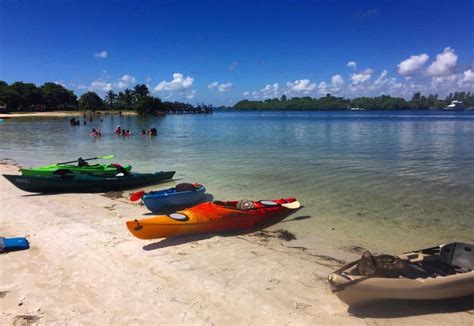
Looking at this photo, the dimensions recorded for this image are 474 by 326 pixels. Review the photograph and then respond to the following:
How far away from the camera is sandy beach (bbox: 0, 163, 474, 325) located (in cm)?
483

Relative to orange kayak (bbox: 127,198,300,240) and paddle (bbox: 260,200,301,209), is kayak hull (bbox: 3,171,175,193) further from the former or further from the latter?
paddle (bbox: 260,200,301,209)

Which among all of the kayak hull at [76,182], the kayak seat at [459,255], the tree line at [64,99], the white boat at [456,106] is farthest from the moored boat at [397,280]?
the white boat at [456,106]

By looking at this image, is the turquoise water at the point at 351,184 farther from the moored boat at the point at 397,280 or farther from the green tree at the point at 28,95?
the green tree at the point at 28,95

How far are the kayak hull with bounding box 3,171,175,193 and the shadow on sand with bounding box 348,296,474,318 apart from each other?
31.1 ft

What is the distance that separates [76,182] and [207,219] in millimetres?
6125

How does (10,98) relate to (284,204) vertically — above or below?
above

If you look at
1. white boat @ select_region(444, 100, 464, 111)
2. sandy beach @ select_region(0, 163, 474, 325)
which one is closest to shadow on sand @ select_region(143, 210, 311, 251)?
sandy beach @ select_region(0, 163, 474, 325)

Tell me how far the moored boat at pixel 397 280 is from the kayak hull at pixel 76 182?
9.29 metres

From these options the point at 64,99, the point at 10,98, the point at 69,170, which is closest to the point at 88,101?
the point at 64,99

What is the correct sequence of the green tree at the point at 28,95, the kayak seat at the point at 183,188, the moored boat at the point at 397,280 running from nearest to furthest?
1. the moored boat at the point at 397,280
2. the kayak seat at the point at 183,188
3. the green tree at the point at 28,95

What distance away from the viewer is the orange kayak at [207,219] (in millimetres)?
7188

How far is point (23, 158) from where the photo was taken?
20828 mm

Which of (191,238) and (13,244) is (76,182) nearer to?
(13,244)

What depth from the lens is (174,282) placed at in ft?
18.9
